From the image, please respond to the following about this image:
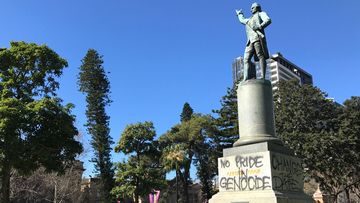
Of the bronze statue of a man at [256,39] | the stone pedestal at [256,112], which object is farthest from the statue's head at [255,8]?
the stone pedestal at [256,112]

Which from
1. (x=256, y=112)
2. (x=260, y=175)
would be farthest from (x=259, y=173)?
(x=256, y=112)

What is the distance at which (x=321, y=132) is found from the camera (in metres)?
33.2

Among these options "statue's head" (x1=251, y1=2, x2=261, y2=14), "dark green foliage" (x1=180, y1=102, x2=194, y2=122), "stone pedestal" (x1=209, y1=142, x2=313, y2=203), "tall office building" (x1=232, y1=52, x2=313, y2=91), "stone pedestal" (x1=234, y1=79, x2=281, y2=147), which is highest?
"tall office building" (x1=232, y1=52, x2=313, y2=91)

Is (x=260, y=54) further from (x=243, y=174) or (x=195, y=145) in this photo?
(x=195, y=145)

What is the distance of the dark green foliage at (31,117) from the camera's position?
18562 millimetres

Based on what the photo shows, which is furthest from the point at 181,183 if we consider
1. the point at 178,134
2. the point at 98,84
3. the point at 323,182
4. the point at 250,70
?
the point at 250,70

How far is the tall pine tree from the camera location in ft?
154

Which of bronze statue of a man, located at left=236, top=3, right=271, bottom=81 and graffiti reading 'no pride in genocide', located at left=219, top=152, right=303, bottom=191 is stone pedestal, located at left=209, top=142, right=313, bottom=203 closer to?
graffiti reading 'no pride in genocide', located at left=219, top=152, right=303, bottom=191

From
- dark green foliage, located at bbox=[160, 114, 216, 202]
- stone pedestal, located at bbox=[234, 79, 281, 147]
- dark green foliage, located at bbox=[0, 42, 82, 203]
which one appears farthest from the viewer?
dark green foliage, located at bbox=[160, 114, 216, 202]

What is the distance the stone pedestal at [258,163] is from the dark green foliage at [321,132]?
2216 centimetres

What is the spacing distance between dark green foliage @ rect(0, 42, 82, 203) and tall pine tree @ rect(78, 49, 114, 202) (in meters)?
25.7

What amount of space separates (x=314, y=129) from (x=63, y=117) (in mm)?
21842

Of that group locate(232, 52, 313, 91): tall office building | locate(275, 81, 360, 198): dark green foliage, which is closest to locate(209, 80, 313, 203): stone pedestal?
locate(275, 81, 360, 198): dark green foliage

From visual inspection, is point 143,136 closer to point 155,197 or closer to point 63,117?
point 155,197
